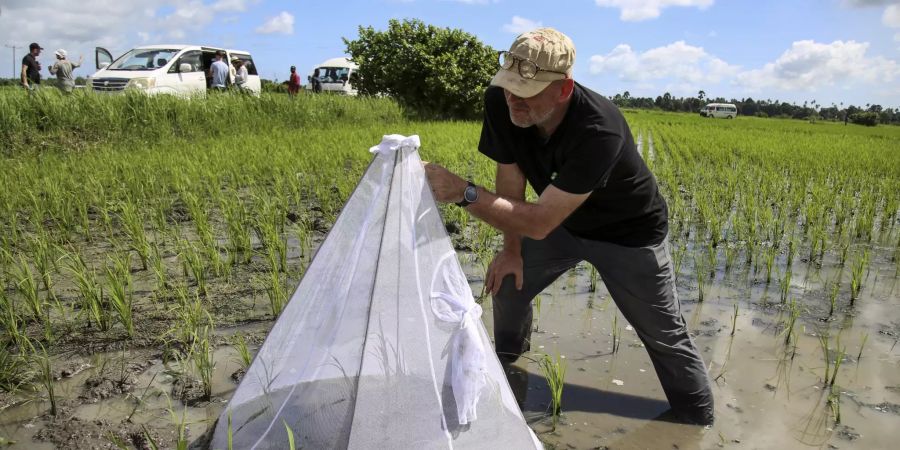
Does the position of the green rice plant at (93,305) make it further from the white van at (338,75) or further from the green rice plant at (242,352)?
the white van at (338,75)

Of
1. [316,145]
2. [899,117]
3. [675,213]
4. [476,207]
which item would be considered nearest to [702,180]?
[675,213]

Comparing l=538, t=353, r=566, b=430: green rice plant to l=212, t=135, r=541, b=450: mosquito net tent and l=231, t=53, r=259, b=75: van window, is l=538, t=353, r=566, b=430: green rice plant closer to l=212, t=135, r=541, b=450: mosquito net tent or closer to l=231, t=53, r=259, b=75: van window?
l=212, t=135, r=541, b=450: mosquito net tent

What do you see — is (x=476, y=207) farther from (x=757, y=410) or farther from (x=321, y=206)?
(x=321, y=206)

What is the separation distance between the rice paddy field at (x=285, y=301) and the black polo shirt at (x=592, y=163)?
0.50 metres

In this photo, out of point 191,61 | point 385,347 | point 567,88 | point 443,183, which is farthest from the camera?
point 191,61

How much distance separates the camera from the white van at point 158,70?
27.5 feet

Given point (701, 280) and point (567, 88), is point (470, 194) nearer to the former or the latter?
point (567, 88)

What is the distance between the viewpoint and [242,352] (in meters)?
1.84

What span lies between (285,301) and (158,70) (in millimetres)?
7550

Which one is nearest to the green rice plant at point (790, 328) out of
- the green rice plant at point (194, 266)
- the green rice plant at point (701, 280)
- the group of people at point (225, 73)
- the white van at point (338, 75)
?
the green rice plant at point (701, 280)

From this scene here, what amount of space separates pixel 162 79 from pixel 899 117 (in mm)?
55894

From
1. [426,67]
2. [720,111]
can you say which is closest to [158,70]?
[426,67]

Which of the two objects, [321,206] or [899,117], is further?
[899,117]

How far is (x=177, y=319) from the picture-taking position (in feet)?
7.69
